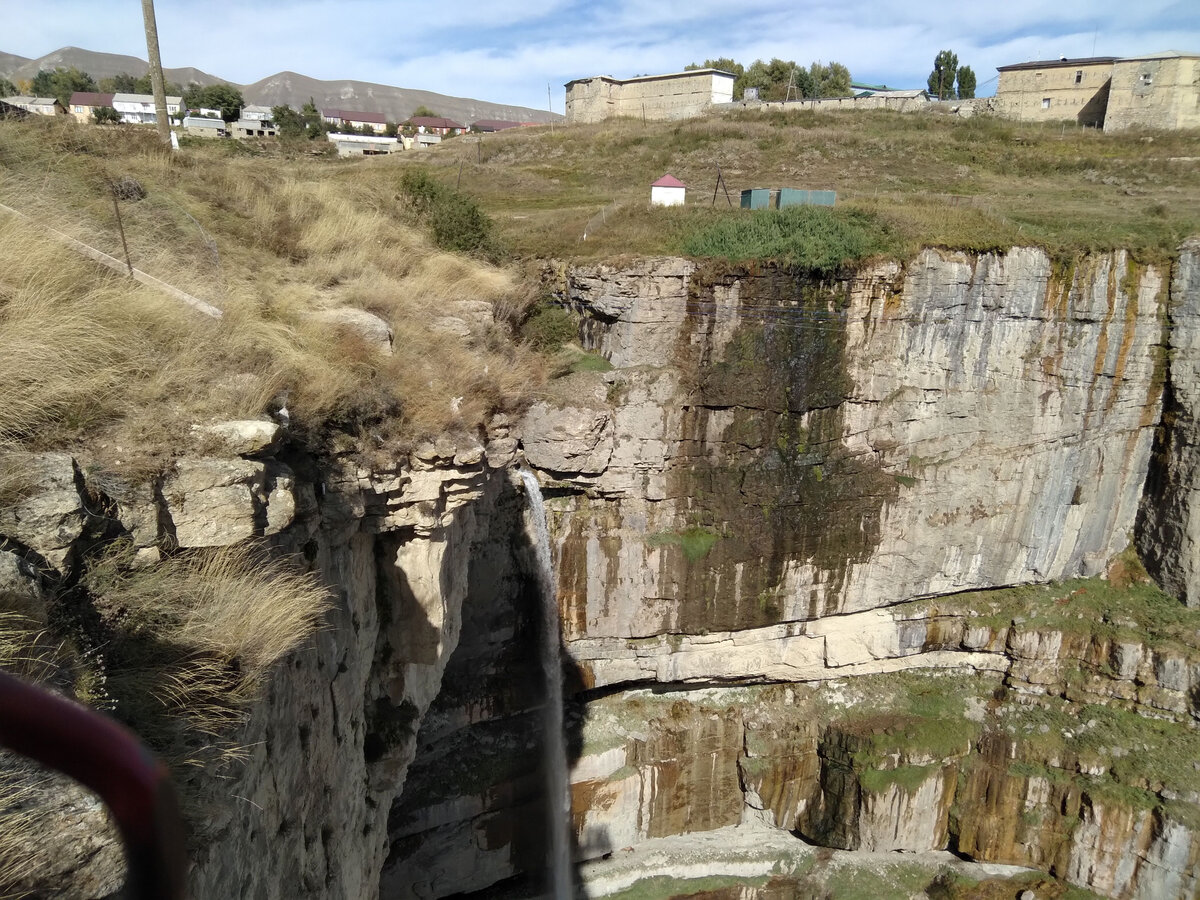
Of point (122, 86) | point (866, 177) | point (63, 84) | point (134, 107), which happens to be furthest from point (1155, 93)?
point (122, 86)

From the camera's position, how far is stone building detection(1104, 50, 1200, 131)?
24.9 metres

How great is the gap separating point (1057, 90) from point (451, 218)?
95.7ft

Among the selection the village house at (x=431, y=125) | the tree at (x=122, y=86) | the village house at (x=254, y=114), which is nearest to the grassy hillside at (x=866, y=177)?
the village house at (x=254, y=114)

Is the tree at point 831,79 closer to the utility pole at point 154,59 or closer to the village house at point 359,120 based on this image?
the village house at point 359,120

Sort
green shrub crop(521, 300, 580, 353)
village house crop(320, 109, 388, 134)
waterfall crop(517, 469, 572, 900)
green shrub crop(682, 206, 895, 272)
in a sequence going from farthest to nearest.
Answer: village house crop(320, 109, 388, 134)
green shrub crop(521, 300, 580, 353)
waterfall crop(517, 469, 572, 900)
green shrub crop(682, 206, 895, 272)

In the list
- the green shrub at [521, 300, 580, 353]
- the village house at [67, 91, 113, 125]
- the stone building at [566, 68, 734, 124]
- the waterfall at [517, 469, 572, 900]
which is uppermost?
the village house at [67, 91, 113, 125]

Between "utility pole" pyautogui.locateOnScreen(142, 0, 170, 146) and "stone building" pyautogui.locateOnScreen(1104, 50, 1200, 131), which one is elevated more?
"stone building" pyautogui.locateOnScreen(1104, 50, 1200, 131)

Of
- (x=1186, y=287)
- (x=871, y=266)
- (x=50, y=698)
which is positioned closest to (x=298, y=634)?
(x=50, y=698)

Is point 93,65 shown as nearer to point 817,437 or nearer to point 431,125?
point 431,125

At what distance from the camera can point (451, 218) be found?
12.8 metres

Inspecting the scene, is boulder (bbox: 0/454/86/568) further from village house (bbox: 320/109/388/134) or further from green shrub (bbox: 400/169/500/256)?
village house (bbox: 320/109/388/134)

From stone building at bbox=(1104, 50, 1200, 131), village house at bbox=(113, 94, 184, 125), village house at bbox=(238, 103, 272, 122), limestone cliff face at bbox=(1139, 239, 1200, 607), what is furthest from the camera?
village house at bbox=(238, 103, 272, 122)

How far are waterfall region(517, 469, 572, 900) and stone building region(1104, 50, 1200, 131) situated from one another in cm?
2847

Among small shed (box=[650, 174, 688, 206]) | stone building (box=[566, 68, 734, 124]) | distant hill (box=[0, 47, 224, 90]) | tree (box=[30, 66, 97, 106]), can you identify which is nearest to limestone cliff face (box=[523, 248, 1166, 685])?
small shed (box=[650, 174, 688, 206])
